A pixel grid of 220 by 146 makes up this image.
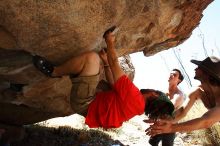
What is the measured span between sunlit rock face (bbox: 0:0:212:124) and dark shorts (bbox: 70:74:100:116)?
575 millimetres

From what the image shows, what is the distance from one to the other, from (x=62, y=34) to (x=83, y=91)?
2.82 ft

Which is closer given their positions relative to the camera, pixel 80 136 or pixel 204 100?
pixel 204 100

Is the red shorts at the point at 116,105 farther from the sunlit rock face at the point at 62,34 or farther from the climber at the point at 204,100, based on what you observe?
the sunlit rock face at the point at 62,34

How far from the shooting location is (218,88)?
549cm

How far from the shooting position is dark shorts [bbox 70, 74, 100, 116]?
5348 millimetres

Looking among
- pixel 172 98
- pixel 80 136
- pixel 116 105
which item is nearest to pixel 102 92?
pixel 116 105

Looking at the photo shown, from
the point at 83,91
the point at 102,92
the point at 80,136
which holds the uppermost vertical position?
the point at 80,136

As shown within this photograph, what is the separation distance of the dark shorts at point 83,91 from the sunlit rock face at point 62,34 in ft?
1.88

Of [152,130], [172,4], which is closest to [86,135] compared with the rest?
[172,4]

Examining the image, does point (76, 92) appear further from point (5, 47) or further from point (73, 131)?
point (73, 131)

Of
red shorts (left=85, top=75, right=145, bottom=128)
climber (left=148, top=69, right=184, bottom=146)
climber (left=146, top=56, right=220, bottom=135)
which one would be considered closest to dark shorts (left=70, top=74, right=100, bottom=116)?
red shorts (left=85, top=75, right=145, bottom=128)

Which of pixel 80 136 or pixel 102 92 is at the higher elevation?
pixel 80 136

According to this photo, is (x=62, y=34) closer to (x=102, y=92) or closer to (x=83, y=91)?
(x=83, y=91)

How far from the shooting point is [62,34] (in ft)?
17.8
